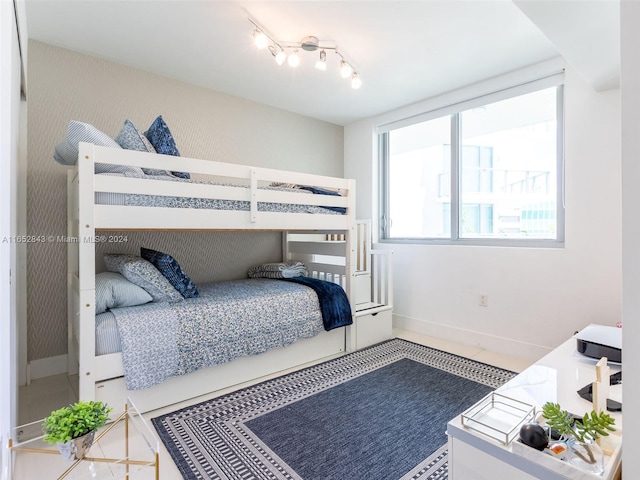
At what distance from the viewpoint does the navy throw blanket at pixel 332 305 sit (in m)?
2.51

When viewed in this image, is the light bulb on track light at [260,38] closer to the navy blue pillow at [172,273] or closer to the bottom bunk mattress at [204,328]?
the navy blue pillow at [172,273]

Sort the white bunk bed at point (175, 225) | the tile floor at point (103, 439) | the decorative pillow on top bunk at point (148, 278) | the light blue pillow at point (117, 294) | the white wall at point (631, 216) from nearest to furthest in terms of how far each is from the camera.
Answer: the white wall at point (631, 216) < the tile floor at point (103, 439) < the white bunk bed at point (175, 225) < the light blue pillow at point (117, 294) < the decorative pillow on top bunk at point (148, 278)

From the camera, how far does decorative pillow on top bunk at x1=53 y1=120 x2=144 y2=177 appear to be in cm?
171

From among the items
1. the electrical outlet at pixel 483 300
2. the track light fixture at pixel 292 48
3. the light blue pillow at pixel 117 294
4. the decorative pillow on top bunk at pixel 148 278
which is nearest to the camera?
the light blue pillow at pixel 117 294

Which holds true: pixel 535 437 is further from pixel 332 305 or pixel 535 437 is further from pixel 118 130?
pixel 118 130

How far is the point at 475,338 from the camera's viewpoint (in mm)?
2830

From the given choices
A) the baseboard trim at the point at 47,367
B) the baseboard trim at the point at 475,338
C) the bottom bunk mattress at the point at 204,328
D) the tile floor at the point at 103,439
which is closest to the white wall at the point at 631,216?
the tile floor at the point at 103,439

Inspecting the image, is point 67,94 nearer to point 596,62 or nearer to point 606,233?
point 596,62

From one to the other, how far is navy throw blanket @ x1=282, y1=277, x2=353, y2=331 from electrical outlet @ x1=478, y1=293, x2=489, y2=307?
1.12 meters

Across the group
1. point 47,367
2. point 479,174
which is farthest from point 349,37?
point 47,367

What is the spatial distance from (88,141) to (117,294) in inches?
32.6

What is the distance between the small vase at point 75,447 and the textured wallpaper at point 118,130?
1869 millimetres

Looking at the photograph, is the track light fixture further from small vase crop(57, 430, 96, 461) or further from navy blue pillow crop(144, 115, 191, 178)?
small vase crop(57, 430, 96, 461)

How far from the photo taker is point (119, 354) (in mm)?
1696
